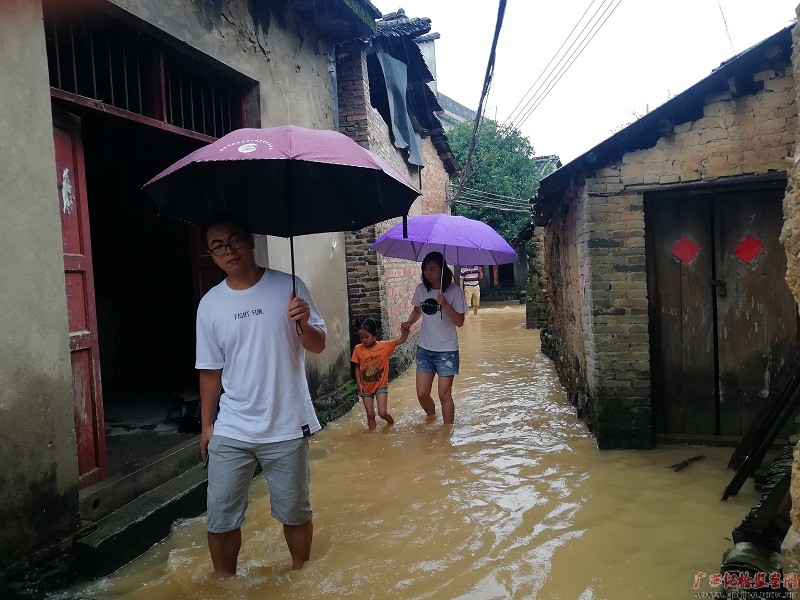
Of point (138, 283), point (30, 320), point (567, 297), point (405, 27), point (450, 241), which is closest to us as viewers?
point (30, 320)

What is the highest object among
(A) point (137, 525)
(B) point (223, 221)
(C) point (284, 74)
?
(C) point (284, 74)

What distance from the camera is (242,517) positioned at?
2.97 meters

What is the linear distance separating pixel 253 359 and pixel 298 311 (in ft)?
1.06

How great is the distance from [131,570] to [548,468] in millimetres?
3053

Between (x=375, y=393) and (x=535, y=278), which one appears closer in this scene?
(x=375, y=393)

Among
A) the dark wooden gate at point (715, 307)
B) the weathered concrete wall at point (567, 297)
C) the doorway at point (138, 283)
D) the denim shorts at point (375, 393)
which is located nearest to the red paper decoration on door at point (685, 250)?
the dark wooden gate at point (715, 307)

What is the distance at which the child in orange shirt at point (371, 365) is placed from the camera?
601 centimetres

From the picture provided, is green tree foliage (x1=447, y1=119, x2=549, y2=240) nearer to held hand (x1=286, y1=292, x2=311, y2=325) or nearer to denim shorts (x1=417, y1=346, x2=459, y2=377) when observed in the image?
denim shorts (x1=417, y1=346, x2=459, y2=377)

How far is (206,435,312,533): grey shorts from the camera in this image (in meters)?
2.88

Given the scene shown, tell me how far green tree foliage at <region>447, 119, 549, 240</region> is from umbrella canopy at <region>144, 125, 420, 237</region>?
65.5ft

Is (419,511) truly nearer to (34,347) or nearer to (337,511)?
(337,511)

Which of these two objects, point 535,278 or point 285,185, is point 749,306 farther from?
point 535,278

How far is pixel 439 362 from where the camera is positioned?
5875mm

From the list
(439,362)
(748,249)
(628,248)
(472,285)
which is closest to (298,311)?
(439,362)
